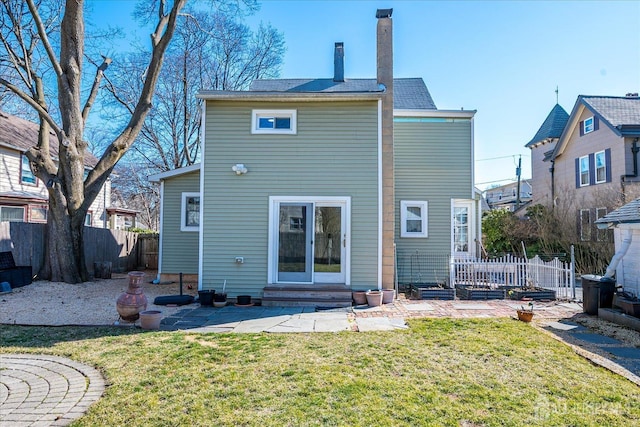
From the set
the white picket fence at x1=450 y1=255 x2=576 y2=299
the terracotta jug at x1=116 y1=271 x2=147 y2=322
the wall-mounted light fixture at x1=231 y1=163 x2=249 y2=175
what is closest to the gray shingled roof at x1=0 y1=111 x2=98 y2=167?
the wall-mounted light fixture at x1=231 y1=163 x2=249 y2=175

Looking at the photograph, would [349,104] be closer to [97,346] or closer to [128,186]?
[97,346]

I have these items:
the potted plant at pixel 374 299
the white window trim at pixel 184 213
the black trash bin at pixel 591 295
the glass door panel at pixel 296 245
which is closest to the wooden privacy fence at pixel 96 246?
the white window trim at pixel 184 213

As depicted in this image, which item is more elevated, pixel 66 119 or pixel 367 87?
pixel 367 87

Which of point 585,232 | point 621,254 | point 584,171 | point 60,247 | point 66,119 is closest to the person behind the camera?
point 621,254

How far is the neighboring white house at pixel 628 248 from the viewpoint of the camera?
7453 mm

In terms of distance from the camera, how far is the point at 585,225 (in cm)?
1495

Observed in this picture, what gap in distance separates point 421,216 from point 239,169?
19.0ft

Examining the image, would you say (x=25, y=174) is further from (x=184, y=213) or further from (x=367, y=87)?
(x=367, y=87)

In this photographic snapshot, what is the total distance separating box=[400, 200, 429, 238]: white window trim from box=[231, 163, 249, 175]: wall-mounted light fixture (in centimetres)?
502

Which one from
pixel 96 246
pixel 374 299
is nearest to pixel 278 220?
pixel 374 299

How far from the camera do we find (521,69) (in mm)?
12812

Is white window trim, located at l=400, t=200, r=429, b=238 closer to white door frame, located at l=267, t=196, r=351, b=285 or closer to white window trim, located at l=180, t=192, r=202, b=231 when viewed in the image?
white door frame, located at l=267, t=196, r=351, b=285

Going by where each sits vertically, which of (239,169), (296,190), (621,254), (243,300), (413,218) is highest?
(239,169)

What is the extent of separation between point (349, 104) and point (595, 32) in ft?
23.8
